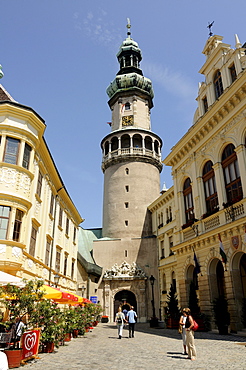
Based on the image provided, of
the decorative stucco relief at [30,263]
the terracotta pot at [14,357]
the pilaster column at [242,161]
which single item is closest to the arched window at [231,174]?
the pilaster column at [242,161]

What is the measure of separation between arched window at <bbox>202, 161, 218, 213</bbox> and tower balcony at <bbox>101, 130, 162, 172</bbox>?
24637 mm

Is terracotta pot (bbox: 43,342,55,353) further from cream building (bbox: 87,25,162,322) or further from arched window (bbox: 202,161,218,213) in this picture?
cream building (bbox: 87,25,162,322)

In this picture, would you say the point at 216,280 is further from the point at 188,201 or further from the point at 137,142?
the point at 137,142

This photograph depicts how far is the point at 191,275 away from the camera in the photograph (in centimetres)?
2536

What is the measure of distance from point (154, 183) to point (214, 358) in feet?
128

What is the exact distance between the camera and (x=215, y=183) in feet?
75.6

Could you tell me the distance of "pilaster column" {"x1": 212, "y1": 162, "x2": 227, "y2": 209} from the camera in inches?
851

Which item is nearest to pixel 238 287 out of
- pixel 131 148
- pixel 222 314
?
pixel 222 314

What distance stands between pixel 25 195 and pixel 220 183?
13.4 m

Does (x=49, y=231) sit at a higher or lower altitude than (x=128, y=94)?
lower

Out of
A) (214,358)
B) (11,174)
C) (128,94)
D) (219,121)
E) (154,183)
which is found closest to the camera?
(214,358)

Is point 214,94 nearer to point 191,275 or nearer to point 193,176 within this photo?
point 193,176

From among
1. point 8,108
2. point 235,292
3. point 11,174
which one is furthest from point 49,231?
point 235,292

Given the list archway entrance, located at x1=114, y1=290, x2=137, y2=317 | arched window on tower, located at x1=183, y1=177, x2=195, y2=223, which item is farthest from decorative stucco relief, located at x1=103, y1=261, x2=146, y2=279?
arched window on tower, located at x1=183, y1=177, x2=195, y2=223
